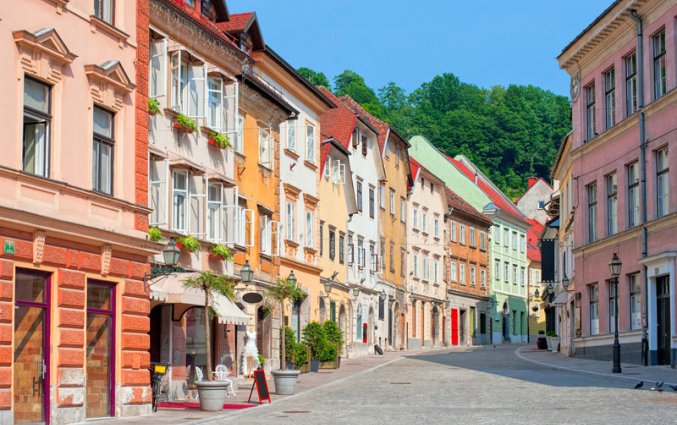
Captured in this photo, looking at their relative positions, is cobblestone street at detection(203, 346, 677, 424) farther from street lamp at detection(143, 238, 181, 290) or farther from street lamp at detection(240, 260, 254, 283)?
street lamp at detection(240, 260, 254, 283)

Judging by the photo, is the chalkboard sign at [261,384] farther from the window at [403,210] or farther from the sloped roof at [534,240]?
the sloped roof at [534,240]

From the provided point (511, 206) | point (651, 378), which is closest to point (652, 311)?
point (651, 378)

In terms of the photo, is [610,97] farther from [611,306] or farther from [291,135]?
[291,135]

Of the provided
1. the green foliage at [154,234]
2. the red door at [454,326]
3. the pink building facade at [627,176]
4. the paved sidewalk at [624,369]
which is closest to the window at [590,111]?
the pink building facade at [627,176]

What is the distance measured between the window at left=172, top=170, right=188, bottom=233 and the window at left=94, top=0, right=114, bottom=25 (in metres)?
6.79

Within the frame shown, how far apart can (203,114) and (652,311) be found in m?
17.2

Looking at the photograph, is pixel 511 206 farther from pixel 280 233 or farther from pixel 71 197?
pixel 71 197

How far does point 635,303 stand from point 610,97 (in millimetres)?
8000

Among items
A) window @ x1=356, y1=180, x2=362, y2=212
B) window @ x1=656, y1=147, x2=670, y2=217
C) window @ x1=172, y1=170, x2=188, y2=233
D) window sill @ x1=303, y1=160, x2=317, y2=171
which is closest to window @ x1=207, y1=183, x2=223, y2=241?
window @ x1=172, y1=170, x2=188, y2=233

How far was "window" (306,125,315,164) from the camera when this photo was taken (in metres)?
47.5

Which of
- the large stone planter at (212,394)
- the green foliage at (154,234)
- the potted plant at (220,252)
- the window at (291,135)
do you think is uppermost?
the window at (291,135)

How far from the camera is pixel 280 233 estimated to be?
4184cm

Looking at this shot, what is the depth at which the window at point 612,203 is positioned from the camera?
44.7m

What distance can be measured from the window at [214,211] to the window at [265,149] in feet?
18.8
